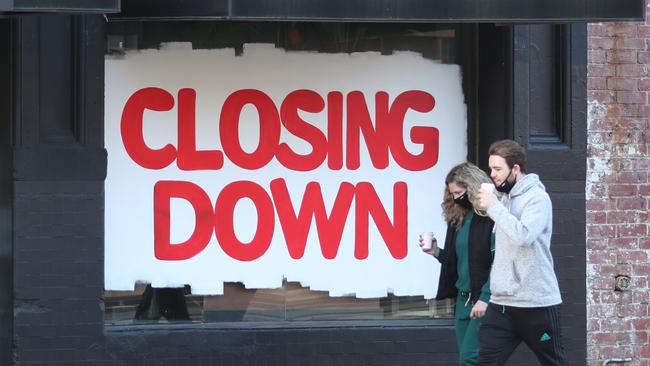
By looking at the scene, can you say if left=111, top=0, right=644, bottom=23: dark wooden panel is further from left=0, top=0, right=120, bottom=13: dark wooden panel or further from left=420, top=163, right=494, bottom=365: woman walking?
left=420, top=163, right=494, bottom=365: woman walking

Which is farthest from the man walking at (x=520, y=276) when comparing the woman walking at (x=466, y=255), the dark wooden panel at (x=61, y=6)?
the dark wooden panel at (x=61, y=6)

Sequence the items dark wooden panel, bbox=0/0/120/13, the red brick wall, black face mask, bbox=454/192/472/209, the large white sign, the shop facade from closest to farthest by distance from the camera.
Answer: dark wooden panel, bbox=0/0/120/13 → black face mask, bbox=454/192/472/209 → the shop facade → the large white sign → the red brick wall

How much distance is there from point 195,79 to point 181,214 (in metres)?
1.01

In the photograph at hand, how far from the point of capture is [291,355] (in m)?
9.07

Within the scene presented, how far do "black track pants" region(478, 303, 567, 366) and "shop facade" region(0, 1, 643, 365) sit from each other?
1.86 m

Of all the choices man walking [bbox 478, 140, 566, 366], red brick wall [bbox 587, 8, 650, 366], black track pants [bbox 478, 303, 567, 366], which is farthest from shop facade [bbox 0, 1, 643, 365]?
black track pants [bbox 478, 303, 567, 366]

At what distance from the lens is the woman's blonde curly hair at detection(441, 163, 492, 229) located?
7.64 meters

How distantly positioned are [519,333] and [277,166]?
8.60ft

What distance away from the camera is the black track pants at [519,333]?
23.8ft

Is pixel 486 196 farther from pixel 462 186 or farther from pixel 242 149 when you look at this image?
pixel 242 149

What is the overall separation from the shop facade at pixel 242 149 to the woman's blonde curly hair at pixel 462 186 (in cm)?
112

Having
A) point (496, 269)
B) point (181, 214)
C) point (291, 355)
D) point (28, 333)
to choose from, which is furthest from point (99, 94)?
point (496, 269)

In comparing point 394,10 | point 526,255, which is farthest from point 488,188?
point 394,10

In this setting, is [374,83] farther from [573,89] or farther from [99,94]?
[99,94]
